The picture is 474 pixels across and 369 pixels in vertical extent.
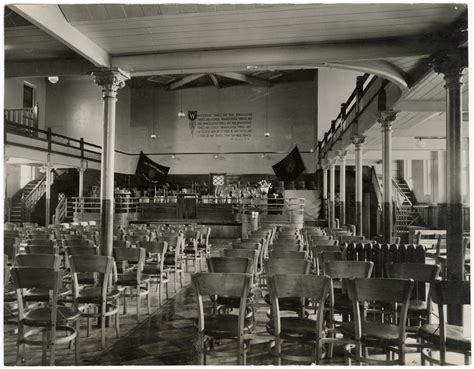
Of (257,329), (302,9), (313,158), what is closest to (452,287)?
(257,329)

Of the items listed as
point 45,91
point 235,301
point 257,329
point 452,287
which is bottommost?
point 257,329

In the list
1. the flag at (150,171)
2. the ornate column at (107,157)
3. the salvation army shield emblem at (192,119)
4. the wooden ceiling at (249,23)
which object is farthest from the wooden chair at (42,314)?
the salvation army shield emblem at (192,119)

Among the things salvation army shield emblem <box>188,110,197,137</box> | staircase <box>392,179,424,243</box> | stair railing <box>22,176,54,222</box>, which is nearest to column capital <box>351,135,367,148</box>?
staircase <box>392,179,424,243</box>

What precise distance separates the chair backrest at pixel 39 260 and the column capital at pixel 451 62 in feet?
16.6

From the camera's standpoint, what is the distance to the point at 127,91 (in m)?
26.5

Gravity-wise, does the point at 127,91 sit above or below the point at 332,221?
above

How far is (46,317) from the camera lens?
3844 mm

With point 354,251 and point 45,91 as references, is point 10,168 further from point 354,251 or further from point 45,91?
point 354,251

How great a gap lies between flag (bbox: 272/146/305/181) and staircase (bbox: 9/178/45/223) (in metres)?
12.0

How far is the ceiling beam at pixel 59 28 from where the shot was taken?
468 centimetres

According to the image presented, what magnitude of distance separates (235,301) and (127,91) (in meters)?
23.9

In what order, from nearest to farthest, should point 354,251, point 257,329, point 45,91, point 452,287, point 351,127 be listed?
point 452,287
point 257,329
point 354,251
point 351,127
point 45,91

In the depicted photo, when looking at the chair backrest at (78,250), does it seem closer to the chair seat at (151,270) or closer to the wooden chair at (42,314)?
the chair seat at (151,270)

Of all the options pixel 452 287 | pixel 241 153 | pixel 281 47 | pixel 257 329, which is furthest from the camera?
pixel 241 153
